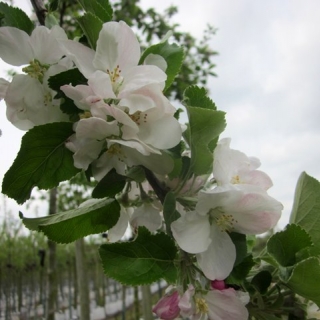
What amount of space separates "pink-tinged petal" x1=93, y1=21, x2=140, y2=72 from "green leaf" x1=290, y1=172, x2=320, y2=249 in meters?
0.25

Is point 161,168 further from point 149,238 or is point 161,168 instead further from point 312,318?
point 312,318

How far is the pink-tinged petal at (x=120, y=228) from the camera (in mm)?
518

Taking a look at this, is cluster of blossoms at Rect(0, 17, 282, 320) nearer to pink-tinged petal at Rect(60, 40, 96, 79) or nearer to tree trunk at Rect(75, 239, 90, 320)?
pink-tinged petal at Rect(60, 40, 96, 79)

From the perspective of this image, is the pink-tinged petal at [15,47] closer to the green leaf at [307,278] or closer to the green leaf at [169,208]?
the green leaf at [169,208]

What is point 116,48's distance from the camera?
1.41ft

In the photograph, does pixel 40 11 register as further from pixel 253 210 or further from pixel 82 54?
pixel 253 210

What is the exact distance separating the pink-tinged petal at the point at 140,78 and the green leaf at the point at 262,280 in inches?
8.9

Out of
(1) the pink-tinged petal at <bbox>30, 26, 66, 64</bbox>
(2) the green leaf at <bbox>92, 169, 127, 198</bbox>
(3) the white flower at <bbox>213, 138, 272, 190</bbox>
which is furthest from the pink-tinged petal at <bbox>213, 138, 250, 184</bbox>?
(1) the pink-tinged petal at <bbox>30, 26, 66, 64</bbox>

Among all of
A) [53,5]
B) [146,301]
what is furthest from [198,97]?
[146,301]

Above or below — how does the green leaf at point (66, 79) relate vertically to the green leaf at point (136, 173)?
above

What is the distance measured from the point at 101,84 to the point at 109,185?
11 cm

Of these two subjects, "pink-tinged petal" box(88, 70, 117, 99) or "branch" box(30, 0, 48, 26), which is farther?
"branch" box(30, 0, 48, 26)

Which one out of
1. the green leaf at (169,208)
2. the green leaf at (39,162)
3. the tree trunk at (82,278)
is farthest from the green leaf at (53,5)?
the tree trunk at (82,278)

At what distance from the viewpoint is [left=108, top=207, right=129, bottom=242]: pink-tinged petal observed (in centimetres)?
52
